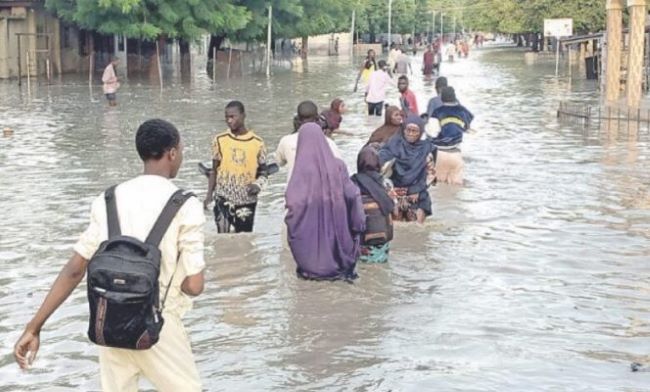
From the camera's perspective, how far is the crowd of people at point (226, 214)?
4.26 meters

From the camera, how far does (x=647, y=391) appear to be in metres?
6.34

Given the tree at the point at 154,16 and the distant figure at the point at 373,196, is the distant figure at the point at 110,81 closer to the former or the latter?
the tree at the point at 154,16

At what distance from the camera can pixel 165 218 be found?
4344mm

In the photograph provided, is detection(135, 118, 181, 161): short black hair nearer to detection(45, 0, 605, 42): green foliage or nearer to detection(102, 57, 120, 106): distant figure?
detection(102, 57, 120, 106): distant figure

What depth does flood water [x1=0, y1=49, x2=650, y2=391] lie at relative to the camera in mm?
6785

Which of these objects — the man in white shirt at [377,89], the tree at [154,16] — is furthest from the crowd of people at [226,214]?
the tree at [154,16]

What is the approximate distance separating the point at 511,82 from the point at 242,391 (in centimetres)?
3654

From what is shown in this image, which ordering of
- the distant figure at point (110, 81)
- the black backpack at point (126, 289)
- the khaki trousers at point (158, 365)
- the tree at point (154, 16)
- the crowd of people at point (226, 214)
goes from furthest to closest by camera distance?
1. the tree at point (154, 16)
2. the distant figure at point (110, 81)
3. the khaki trousers at point (158, 365)
4. the crowd of people at point (226, 214)
5. the black backpack at point (126, 289)

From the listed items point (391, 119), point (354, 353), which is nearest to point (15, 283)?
point (354, 353)

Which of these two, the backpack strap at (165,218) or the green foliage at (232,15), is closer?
the backpack strap at (165,218)

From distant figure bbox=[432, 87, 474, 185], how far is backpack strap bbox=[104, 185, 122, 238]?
955 centimetres

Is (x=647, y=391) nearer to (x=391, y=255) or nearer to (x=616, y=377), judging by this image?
(x=616, y=377)

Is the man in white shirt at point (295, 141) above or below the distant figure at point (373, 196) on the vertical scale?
above

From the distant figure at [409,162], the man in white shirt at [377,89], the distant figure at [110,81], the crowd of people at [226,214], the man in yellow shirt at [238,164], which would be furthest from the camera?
the distant figure at [110,81]
